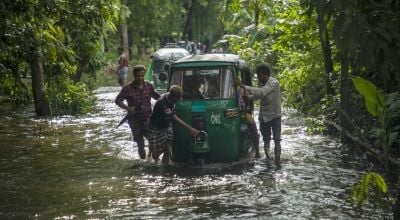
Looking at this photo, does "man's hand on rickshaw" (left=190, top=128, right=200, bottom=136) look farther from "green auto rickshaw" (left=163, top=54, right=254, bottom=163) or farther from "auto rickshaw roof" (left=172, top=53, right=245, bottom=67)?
"auto rickshaw roof" (left=172, top=53, right=245, bottom=67)

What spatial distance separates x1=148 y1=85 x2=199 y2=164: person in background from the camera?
443 inches

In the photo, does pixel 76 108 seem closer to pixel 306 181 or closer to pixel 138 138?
pixel 138 138

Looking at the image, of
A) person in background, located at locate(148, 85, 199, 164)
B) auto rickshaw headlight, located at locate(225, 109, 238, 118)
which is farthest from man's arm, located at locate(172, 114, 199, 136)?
auto rickshaw headlight, located at locate(225, 109, 238, 118)

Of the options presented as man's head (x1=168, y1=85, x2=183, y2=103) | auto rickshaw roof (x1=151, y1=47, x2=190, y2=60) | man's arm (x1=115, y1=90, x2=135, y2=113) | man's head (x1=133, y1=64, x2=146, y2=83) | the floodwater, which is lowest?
the floodwater

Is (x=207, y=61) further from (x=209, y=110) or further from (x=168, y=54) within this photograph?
(x=168, y=54)

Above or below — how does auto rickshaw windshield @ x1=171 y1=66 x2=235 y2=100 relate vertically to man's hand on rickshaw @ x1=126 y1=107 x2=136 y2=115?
above

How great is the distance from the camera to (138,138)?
12.4 m

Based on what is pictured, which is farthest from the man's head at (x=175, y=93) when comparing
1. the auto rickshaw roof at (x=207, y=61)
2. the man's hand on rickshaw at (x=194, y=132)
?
the auto rickshaw roof at (x=207, y=61)

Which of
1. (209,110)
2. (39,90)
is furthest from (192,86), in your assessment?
(39,90)

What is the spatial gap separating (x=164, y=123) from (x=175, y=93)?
63 cm

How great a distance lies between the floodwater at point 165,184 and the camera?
344 inches

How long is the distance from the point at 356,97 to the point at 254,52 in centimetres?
1027

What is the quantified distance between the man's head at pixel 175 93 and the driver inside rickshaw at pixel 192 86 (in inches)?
28.7

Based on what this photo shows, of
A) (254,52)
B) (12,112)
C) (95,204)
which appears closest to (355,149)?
(95,204)
